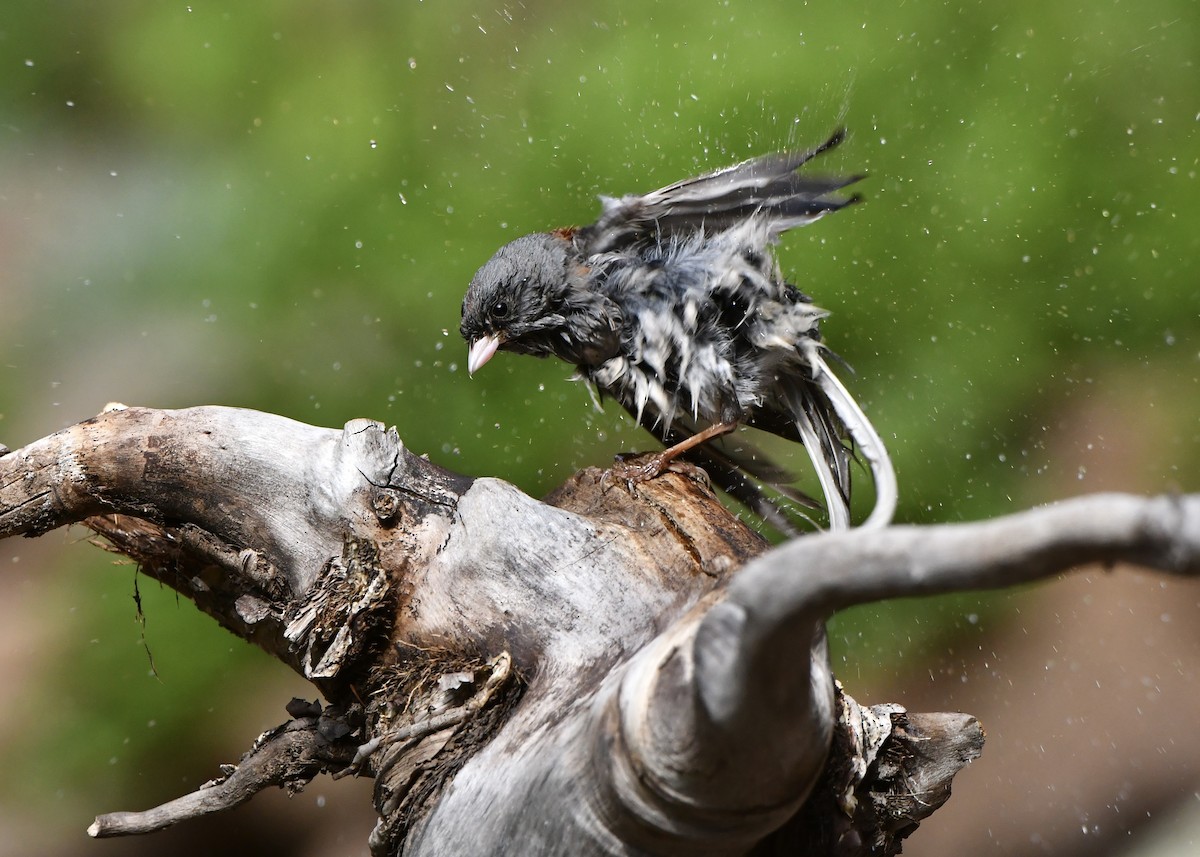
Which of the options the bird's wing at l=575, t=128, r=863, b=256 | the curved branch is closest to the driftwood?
the curved branch

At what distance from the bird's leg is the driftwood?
0.14 ft

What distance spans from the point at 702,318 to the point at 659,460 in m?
Answer: 0.36

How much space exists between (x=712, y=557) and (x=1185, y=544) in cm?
109

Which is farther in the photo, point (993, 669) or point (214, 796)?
point (993, 669)

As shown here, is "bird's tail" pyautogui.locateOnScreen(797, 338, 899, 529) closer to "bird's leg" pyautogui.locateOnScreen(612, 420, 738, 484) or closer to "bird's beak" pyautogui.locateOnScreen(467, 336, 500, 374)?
"bird's leg" pyautogui.locateOnScreen(612, 420, 738, 484)

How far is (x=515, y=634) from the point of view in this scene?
183 cm

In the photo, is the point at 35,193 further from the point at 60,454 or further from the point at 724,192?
the point at 724,192

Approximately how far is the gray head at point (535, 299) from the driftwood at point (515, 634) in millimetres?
401

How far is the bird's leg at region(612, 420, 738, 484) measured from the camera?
223cm

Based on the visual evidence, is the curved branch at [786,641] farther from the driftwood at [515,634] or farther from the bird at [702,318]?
the bird at [702,318]

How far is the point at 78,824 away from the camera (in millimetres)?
3404

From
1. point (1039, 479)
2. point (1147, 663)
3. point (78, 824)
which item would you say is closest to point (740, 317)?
point (1039, 479)

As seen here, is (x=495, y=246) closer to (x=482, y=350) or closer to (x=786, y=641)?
(x=482, y=350)

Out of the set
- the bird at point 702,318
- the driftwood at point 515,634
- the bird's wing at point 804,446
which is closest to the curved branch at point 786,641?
the driftwood at point 515,634
